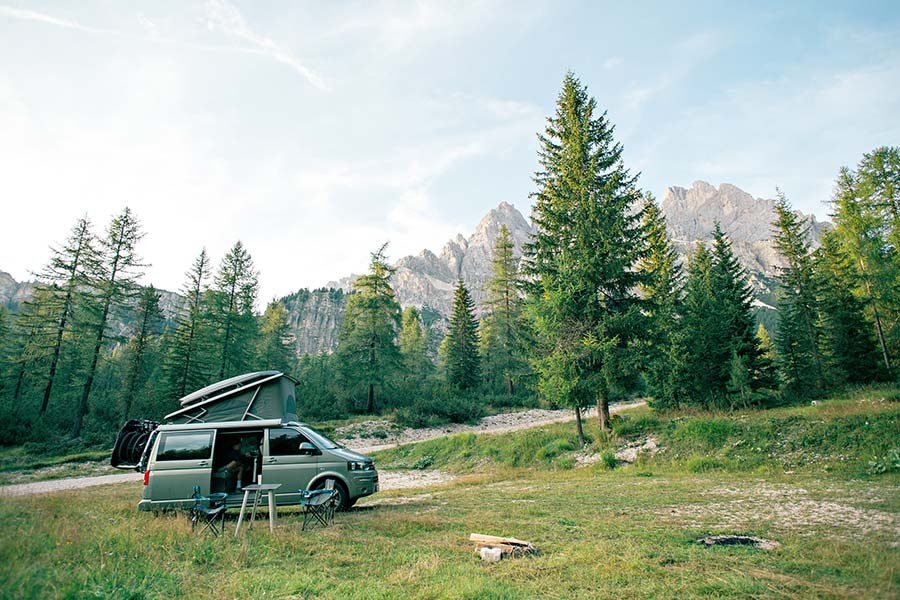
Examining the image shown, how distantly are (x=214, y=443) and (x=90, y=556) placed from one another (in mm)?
4354

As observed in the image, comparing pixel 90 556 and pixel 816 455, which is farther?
pixel 816 455

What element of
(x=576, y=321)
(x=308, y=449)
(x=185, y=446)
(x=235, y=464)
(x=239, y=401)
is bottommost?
(x=235, y=464)

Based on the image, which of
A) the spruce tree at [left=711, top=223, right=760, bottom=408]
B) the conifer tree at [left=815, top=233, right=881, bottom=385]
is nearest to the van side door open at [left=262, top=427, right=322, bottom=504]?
the spruce tree at [left=711, top=223, right=760, bottom=408]

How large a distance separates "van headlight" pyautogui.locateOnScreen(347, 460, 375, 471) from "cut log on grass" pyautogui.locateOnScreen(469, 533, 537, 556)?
4.26m

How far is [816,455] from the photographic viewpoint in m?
12.0

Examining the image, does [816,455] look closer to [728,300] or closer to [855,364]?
[728,300]

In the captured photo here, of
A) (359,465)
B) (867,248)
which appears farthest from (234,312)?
(867,248)

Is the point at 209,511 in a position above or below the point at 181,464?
below

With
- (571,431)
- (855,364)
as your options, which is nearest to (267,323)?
(571,431)

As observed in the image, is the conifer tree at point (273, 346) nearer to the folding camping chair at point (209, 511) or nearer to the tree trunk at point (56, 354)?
the tree trunk at point (56, 354)

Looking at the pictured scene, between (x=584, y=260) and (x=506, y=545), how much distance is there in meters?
13.6

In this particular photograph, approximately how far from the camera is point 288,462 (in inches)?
378

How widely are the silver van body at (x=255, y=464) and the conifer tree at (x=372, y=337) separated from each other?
27.4 meters

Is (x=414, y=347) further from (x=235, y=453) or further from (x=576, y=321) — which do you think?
(x=235, y=453)
